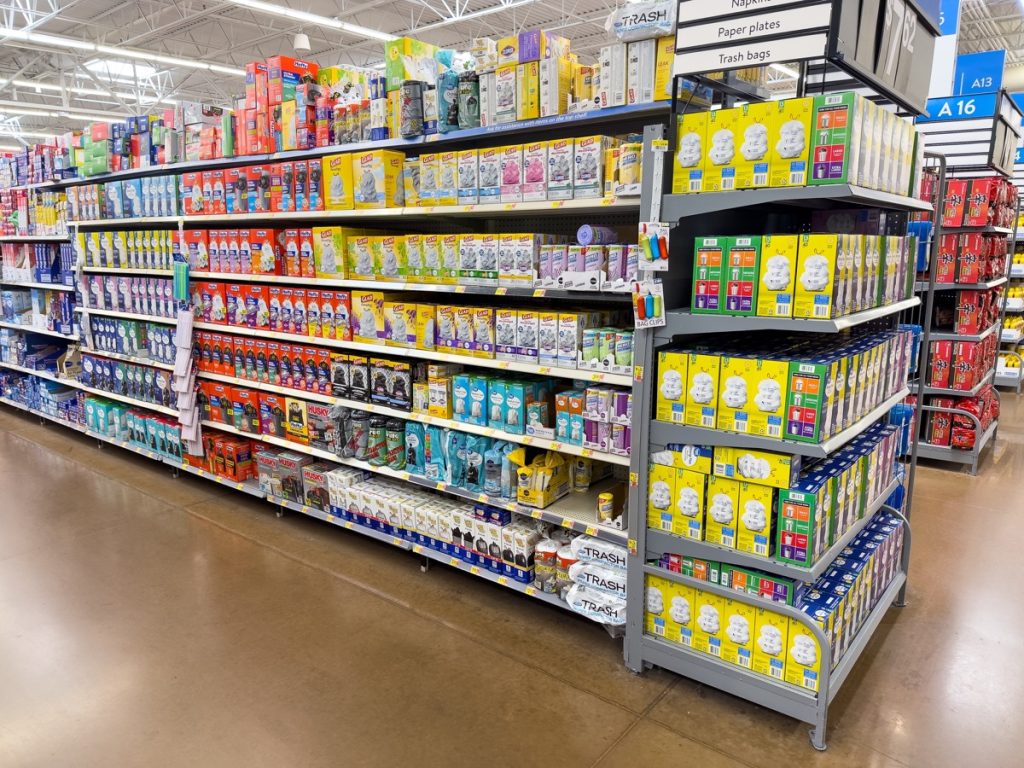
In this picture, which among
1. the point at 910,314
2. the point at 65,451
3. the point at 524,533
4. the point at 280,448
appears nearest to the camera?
the point at 524,533

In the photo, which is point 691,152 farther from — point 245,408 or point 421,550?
point 245,408

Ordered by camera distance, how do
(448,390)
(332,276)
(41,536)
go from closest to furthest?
(448,390)
(332,276)
(41,536)

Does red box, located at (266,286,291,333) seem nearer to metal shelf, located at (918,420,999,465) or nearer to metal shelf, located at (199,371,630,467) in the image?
metal shelf, located at (199,371,630,467)

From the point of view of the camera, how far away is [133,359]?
18.8ft

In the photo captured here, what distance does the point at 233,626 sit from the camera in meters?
3.46

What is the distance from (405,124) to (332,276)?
1004 millimetres

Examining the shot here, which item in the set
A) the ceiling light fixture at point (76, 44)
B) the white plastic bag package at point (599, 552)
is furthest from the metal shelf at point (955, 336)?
the ceiling light fixture at point (76, 44)

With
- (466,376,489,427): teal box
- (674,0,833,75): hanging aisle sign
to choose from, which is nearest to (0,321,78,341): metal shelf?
(466,376,489,427): teal box

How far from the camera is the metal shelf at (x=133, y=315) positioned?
210 inches

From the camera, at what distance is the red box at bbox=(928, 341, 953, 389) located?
5840 mm

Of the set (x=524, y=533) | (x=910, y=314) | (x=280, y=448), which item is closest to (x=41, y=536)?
(x=280, y=448)

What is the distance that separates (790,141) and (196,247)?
4152 mm

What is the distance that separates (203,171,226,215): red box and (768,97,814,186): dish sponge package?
12.1 feet

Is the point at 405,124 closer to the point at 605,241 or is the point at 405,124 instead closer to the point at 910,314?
the point at 605,241
